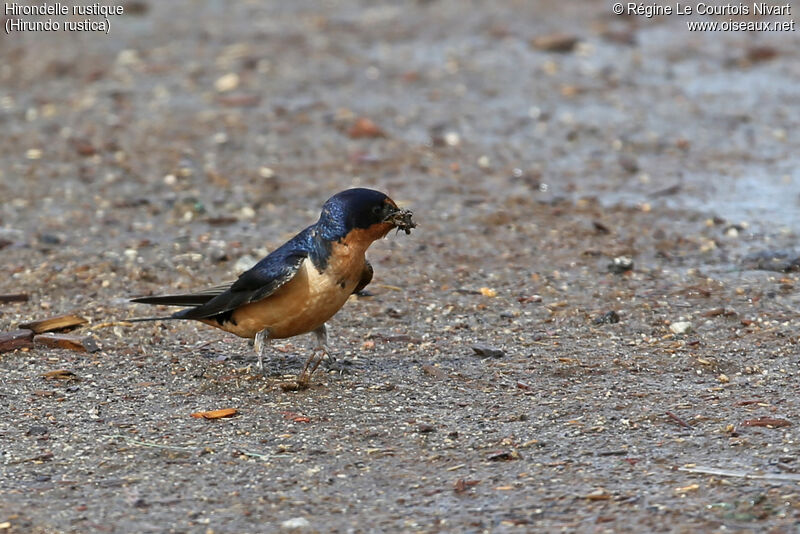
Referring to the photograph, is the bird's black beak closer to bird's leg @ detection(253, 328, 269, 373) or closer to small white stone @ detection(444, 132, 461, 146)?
bird's leg @ detection(253, 328, 269, 373)

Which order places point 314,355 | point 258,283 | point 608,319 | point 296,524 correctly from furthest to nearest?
1. point 608,319
2. point 314,355
3. point 258,283
4. point 296,524

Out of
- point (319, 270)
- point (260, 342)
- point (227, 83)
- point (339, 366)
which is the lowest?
point (339, 366)

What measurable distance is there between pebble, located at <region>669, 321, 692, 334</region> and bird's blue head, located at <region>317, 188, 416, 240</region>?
154cm

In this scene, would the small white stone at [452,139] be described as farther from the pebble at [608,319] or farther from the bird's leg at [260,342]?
the bird's leg at [260,342]

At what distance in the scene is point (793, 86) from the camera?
1014 centimetres

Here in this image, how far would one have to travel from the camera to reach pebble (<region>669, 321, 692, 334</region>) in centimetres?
588

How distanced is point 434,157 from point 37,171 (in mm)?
2733

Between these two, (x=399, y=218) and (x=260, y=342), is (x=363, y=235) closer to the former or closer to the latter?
(x=399, y=218)

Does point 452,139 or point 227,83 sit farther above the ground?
point 227,83

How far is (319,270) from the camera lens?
5.05 metres

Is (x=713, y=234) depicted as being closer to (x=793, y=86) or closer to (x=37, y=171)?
(x=793, y=86)

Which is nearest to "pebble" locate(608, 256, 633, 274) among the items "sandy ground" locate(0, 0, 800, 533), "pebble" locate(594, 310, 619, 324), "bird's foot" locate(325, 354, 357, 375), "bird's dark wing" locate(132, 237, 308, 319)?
"sandy ground" locate(0, 0, 800, 533)

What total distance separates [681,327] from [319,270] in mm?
1861

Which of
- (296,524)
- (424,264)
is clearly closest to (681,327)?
(424,264)
